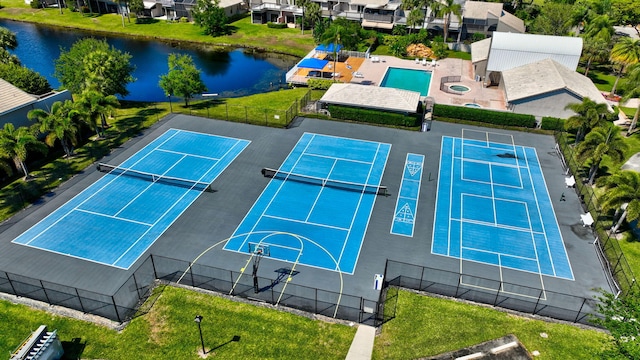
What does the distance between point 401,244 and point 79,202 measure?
1043 inches

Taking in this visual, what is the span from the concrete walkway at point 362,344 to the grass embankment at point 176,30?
63.6 meters

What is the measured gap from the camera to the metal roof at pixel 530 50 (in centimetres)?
5862

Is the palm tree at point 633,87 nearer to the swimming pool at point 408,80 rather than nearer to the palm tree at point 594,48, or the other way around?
the palm tree at point 594,48

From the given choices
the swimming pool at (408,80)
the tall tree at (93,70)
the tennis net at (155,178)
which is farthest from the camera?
the swimming pool at (408,80)

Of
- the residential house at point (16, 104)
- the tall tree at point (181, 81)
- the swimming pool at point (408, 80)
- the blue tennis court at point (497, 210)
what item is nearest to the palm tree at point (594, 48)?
the swimming pool at point (408, 80)

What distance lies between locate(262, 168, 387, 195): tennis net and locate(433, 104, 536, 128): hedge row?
18.7m

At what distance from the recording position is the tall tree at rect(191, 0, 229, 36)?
8706 centimetres

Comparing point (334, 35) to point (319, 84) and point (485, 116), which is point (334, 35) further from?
point (485, 116)

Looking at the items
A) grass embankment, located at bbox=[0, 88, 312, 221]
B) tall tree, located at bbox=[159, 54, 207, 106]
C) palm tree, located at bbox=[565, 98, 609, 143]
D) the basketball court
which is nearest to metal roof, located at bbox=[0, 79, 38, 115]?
grass embankment, located at bbox=[0, 88, 312, 221]

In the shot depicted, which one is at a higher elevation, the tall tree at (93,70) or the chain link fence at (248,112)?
the tall tree at (93,70)

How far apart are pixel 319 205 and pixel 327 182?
3.74 metres

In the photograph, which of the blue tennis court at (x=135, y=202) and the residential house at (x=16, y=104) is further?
the residential house at (x=16, y=104)

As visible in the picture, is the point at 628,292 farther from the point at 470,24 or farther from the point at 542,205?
the point at 470,24

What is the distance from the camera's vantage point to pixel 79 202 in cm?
3556
